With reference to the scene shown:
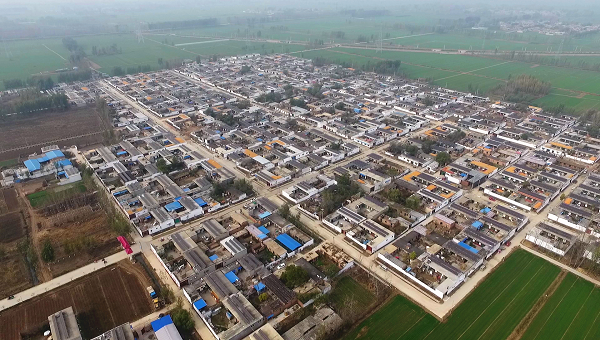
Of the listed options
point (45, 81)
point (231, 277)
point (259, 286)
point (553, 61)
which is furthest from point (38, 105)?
point (553, 61)

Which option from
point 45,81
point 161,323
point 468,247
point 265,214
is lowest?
point 468,247

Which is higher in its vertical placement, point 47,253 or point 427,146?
point 427,146

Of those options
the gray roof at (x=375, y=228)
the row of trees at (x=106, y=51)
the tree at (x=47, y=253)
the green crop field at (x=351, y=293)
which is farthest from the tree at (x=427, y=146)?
the row of trees at (x=106, y=51)

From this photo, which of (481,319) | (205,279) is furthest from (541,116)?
(205,279)

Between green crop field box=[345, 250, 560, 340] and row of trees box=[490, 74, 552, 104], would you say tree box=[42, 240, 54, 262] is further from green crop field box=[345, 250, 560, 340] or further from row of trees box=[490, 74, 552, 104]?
row of trees box=[490, 74, 552, 104]

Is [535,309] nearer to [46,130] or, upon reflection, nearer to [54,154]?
[54,154]

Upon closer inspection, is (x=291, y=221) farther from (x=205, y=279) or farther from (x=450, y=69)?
(x=450, y=69)

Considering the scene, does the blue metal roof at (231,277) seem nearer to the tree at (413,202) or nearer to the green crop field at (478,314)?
the green crop field at (478,314)

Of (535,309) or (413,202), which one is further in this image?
(413,202)
